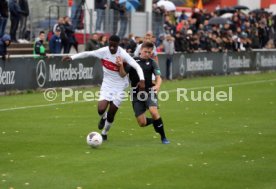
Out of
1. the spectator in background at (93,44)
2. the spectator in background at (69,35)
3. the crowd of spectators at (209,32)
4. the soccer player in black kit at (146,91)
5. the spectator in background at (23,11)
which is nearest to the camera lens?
the soccer player in black kit at (146,91)

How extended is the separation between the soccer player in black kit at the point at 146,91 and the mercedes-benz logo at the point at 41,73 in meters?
12.5

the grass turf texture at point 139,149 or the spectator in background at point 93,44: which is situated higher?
the spectator in background at point 93,44

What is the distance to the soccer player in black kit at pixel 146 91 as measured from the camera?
15898 millimetres

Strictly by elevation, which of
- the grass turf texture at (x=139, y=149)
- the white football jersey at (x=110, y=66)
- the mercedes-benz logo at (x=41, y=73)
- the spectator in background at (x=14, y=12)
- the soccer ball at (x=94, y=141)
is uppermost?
the spectator in background at (x=14, y=12)

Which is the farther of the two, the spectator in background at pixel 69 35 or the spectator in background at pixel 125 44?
the spectator in background at pixel 125 44

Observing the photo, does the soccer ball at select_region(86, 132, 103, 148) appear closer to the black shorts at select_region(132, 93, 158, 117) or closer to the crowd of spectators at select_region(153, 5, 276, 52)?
the black shorts at select_region(132, 93, 158, 117)

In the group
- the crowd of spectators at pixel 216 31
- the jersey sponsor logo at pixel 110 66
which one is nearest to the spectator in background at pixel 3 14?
the crowd of spectators at pixel 216 31

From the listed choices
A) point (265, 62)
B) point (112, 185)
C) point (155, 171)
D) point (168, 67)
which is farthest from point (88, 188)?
point (265, 62)

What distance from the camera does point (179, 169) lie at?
42.5 ft

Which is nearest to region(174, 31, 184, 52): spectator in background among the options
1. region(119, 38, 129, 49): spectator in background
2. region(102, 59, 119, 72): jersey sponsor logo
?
region(119, 38, 129, 49): spectator in background

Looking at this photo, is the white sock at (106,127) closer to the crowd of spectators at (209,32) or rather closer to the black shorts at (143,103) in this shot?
the black shorts at (143,103)

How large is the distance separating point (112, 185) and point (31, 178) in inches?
47.9

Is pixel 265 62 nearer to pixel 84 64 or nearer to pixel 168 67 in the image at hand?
pixel 168 67

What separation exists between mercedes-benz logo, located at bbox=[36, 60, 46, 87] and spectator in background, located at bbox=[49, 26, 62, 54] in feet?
7.85
